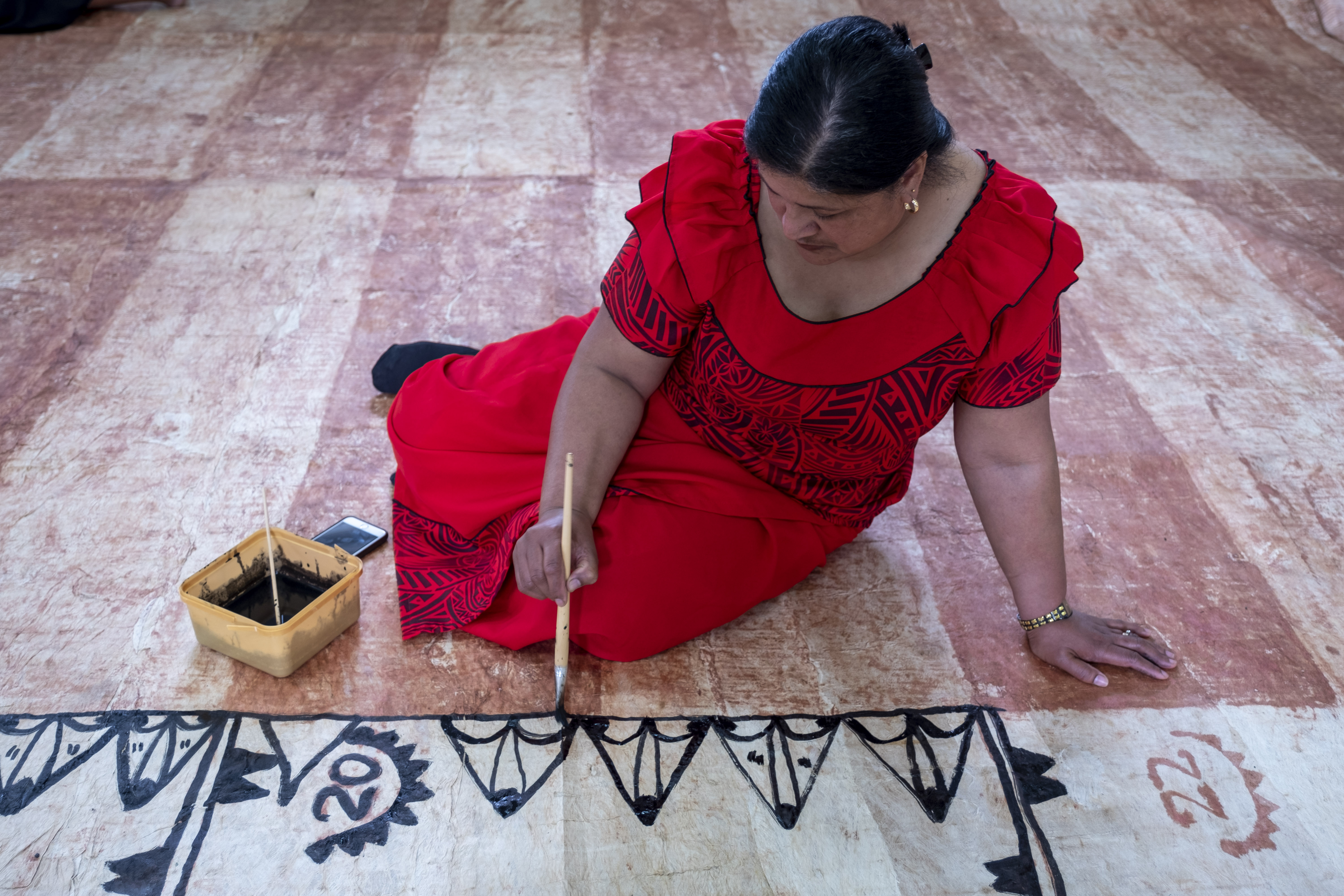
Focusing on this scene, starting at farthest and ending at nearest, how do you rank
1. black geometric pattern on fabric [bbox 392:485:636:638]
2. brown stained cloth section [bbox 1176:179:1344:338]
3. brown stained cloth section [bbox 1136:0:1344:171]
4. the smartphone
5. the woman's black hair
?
brown stained cloth section [bbox 1136:0:1344:171] < brown stained cloth section [bbox 1176:179:1344:338] < the smartphone < black geometric pattern on fabric [bbox 392:485:636:638] < the woman's black hair

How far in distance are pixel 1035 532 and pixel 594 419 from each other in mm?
675

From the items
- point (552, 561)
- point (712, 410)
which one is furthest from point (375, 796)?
point (712, 410)

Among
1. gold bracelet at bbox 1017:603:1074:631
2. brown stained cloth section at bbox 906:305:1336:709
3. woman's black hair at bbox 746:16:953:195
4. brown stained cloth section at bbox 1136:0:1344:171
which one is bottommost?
brown stained cloth section at bbox 1136:0:1344:171

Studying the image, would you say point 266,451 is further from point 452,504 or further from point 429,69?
point 429,69

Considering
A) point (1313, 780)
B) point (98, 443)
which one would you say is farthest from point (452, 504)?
point (1313, 780)

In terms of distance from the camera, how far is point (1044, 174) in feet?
10.9

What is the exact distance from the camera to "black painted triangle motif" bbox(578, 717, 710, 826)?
4.80 feet

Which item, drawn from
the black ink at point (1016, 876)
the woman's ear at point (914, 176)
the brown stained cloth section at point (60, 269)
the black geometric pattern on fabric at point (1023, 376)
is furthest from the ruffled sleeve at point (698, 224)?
the brown stained cloth section at point (60, 269)

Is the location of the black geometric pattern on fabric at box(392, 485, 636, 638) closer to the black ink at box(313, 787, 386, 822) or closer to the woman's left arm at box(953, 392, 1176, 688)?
the black ink at box(313, 787, 386, 822)

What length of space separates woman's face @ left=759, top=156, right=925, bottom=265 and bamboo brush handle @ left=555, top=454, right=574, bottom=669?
40 centimetres

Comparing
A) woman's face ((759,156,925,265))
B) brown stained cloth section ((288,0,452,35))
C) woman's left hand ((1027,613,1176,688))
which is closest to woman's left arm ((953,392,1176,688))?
woman's left hand ((1027,613,1176,688))

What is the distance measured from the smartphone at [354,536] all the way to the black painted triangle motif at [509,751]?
0.41 meters

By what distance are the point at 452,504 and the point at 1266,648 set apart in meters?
1.37

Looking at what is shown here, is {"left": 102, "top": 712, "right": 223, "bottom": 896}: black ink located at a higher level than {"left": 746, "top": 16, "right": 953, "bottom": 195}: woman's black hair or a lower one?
lower
